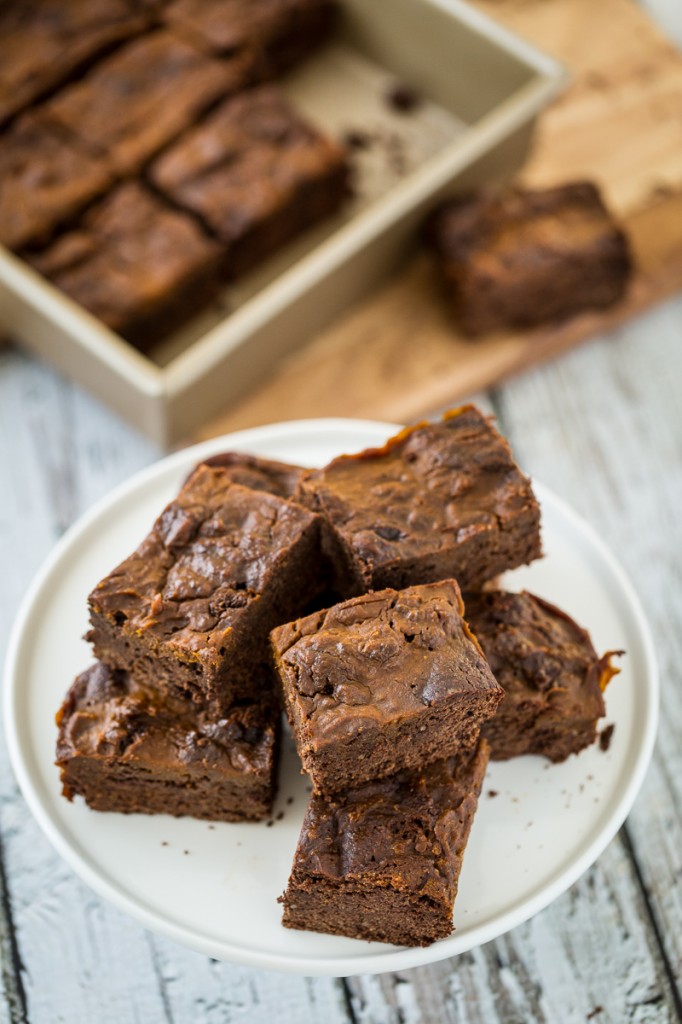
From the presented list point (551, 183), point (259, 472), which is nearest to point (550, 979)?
point (259, 472)

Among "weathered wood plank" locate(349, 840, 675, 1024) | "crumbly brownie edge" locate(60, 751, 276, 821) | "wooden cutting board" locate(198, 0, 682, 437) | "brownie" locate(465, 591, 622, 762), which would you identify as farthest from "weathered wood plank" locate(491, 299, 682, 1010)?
"crumbly brownie edge" locate(60, 751, 276, 821)

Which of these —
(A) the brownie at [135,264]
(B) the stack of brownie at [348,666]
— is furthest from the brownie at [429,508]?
(A) the brownie at [135,264]

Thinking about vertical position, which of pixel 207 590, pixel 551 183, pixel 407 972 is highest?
pixel 551 183

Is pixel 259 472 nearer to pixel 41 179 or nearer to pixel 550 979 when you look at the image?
pixel 550 979

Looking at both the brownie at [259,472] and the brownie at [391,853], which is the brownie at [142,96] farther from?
the brownie at [391,853]

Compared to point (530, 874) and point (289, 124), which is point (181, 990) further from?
point (289, 124)

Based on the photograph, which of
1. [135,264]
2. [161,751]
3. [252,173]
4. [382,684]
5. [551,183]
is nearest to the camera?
[382,684]

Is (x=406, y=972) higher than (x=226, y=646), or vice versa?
(x=226, y=646)
